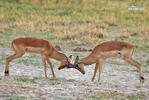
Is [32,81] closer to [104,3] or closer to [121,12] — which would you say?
[121,12]

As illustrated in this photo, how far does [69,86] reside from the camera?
343 inches

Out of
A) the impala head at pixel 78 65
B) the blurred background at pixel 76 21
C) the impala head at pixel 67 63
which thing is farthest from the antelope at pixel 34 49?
the blurred background at pixel 76 21

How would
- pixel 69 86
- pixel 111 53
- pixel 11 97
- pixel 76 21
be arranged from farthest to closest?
1. pixel 76 21
2. pixel 111 53
3. pixel 69 86
4. pixel 11 97

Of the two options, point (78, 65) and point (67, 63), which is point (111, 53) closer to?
point (78, 65)

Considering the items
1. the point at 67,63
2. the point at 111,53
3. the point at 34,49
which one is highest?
the point at 34,49

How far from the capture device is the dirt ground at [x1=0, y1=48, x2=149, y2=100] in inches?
304

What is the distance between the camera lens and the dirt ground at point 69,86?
304 inches

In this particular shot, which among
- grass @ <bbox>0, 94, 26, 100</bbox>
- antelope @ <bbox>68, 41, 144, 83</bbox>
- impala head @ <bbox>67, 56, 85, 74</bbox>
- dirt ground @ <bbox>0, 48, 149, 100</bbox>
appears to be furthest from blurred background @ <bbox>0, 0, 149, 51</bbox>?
grass @ <bbox>0, 94, 26, 100</bbox>

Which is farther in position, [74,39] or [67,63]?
[74,39]

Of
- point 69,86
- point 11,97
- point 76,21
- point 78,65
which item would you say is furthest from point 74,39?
point 11,97

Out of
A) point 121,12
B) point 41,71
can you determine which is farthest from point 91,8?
point 41,71

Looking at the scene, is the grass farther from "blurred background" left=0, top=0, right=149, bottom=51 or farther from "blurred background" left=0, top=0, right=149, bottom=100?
"blurred background" left=0, top=0, right=149, bottom=51

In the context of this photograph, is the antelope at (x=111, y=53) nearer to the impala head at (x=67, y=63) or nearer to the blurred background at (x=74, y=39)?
the impala head at (x=67, y=63)

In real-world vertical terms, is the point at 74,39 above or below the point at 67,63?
below
